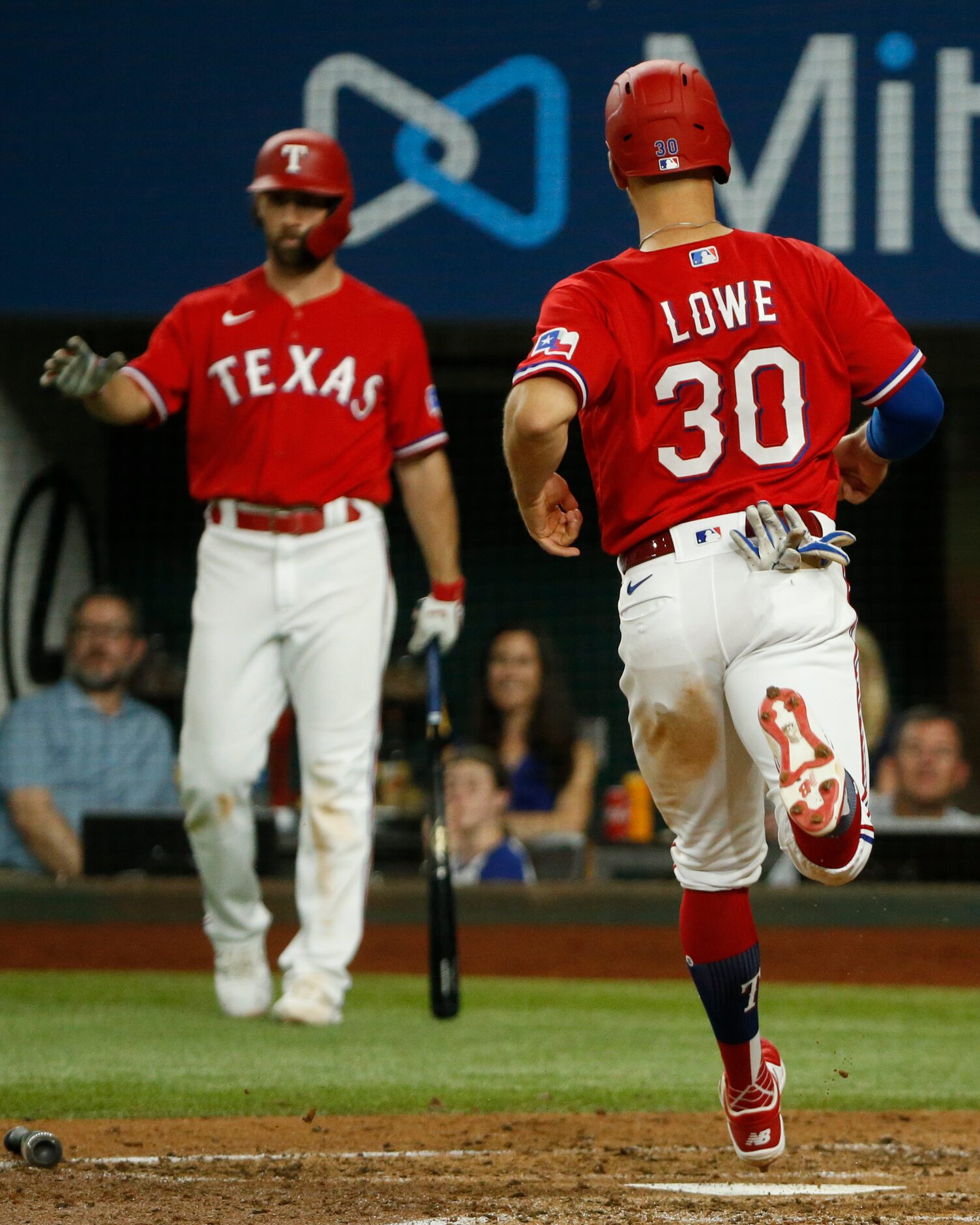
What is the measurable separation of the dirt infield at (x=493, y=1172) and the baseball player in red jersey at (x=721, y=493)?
0.21 meters

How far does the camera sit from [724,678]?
9.03 feet

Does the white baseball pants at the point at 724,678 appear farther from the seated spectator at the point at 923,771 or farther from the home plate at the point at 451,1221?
the seated spectator at the point at 923,771

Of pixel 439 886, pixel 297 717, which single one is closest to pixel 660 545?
pixel 297 717

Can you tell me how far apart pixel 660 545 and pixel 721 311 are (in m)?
0.37

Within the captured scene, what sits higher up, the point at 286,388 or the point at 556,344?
the point at 286,388

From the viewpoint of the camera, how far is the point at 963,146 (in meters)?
7.37

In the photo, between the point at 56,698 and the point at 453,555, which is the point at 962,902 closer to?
the point at 453,555

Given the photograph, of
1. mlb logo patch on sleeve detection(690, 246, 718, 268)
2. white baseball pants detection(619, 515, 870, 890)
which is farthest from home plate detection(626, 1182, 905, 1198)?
mlb logo patch on sleeve detection(690, 246, 718, 268)

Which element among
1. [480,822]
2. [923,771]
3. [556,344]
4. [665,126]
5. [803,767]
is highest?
[665,126]

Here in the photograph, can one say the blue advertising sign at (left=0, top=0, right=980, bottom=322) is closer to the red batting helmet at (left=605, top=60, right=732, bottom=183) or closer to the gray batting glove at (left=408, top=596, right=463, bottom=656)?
the gray batting glove at (left=408, top=596, right=463, bottom=656)

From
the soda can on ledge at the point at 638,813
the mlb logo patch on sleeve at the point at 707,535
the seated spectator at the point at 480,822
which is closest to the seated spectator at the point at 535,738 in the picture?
the seated spectator at the point at 480,822

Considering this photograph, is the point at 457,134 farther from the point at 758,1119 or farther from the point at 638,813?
the point at 758,1119

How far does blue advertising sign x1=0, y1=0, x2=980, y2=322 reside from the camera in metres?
7.39

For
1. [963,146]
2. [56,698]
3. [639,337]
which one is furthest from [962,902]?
[639,337]
